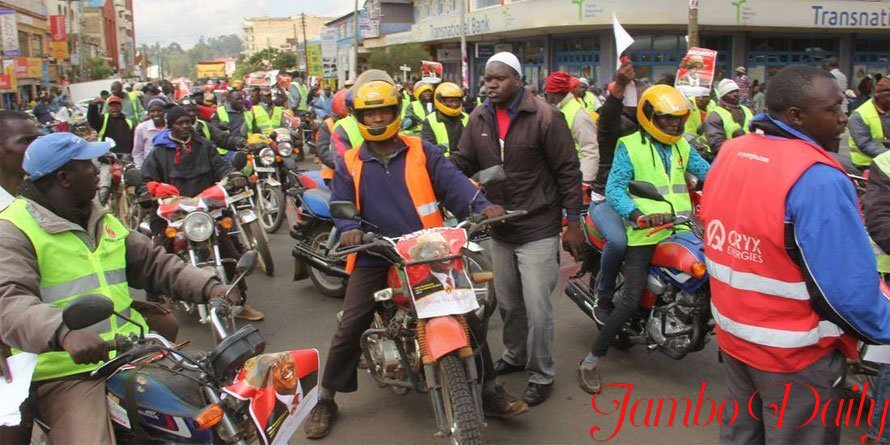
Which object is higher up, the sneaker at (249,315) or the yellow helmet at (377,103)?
the yellow helmet at (377,103)

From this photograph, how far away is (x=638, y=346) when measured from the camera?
5.59 metres

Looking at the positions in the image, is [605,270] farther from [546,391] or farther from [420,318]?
[420,318]

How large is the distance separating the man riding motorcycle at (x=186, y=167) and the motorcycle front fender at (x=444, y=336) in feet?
11.3

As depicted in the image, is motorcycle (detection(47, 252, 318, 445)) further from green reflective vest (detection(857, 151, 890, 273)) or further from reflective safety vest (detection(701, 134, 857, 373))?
green reflective vest (detection(857, 151, 890, 273))

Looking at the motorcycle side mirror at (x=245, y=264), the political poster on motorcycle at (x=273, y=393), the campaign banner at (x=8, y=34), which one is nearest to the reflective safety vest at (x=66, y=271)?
the motorcycle side mirror at (x=245, y=264)

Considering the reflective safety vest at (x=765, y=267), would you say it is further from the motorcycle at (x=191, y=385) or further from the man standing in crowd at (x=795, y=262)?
the motorcycle at (x=191, y=385)

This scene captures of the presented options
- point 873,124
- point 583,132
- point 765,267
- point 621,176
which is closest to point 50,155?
point 765,267

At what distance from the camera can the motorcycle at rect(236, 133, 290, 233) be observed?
33.0ft

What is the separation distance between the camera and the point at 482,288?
190 inches

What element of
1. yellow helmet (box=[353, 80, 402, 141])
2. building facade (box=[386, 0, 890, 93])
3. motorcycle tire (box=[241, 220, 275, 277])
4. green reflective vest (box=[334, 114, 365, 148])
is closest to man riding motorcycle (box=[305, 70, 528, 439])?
yellow helmet (box=[353, 80, 402, 141])

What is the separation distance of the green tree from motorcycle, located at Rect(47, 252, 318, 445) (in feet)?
118

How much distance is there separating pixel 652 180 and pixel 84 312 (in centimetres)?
345

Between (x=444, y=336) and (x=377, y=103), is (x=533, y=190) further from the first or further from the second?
(x=444, y=336)

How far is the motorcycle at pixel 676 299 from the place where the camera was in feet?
14.8
